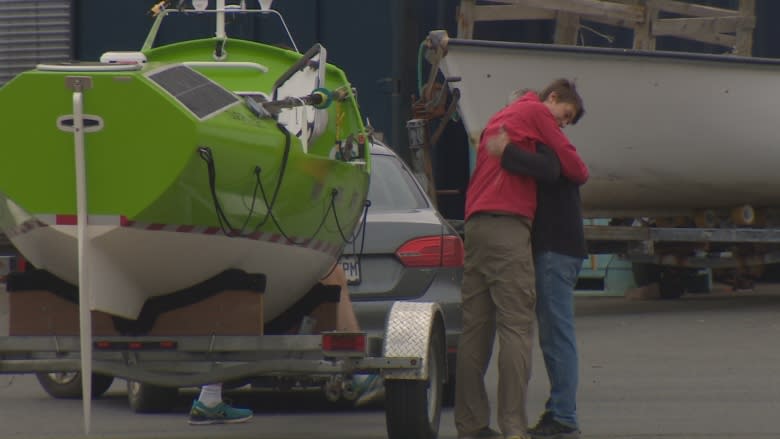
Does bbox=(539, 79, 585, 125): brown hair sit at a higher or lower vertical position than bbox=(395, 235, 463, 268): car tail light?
higher

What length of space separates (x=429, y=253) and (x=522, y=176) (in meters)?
1.50

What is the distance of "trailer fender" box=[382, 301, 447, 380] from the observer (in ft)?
23.0

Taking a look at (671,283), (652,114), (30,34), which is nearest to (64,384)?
(652,114)

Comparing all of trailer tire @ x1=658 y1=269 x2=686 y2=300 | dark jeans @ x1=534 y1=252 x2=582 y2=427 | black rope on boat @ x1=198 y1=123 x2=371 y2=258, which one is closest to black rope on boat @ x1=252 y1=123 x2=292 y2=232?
black rope on boat @ x1=198 y1=123 x2=371 y2=258

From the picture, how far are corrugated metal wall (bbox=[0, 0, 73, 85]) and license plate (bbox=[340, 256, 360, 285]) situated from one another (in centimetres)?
1109

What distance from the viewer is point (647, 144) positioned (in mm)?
15094

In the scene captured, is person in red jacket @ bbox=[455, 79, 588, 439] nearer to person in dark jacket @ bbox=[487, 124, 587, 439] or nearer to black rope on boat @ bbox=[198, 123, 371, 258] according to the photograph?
person in dark jacket @ bbox=[487, 124, 587, 439]

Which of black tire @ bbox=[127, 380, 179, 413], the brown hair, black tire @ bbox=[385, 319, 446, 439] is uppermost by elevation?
the brown hair

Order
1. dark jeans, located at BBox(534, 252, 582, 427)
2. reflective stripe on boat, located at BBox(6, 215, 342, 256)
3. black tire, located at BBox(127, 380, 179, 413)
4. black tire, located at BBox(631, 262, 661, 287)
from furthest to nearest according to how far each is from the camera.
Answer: black tire, located at BBox(631, 262, 661, 287), black tire, located at BBox(127, 380, 179, 413), dark jeans, located at BBox(534, 252, 582, 427), reflective stripe on boat, located at BBox(6, 215, 342, 256)

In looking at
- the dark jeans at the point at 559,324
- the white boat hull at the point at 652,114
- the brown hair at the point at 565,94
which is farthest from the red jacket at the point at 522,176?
the white boat hull at the point at 652,114

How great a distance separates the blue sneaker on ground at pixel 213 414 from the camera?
27.4 ft

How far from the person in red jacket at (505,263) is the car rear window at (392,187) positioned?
158 centimetres

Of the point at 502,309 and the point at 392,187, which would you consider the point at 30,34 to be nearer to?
the point at 392,187

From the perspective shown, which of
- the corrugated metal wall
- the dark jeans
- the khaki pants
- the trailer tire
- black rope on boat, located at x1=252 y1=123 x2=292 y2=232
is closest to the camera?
black rope on boat, located at x1=252 y1=123 x2=292 y2=232
